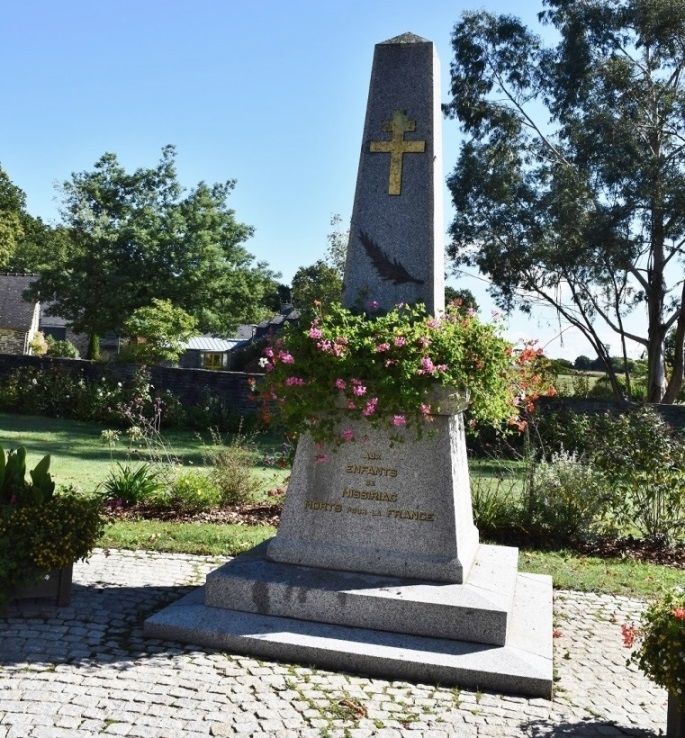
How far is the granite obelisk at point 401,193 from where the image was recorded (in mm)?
5992

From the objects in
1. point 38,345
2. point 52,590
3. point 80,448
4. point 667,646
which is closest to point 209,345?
point 38,345

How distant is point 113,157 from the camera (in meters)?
33.4

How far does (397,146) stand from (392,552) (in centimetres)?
290

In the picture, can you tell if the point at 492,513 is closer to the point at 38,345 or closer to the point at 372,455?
the point at 372,455

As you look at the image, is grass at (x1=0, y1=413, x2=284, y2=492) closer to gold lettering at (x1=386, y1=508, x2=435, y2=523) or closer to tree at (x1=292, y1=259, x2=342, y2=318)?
gold lettering at (x1=386, y1=508, x2=435, y2=523)

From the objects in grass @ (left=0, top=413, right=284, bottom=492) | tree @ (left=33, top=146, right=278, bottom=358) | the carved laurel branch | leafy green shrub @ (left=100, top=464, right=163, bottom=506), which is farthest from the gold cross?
tree @ (left=33, top=146, right=278, bottom=358)

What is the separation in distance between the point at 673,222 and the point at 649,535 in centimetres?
1401

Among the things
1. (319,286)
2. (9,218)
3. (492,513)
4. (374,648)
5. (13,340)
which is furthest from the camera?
(9,218)

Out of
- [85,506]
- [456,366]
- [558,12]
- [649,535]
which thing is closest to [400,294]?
[456,366]

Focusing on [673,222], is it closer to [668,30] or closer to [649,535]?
[668,30]

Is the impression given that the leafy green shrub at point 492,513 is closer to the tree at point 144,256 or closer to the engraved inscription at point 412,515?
the engraved inscription at point 412,515

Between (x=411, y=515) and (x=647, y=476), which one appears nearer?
(x=411, y=515)

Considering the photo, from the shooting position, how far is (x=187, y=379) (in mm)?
21359

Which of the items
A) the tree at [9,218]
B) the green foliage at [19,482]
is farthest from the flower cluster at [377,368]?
the tree at [9,218]
